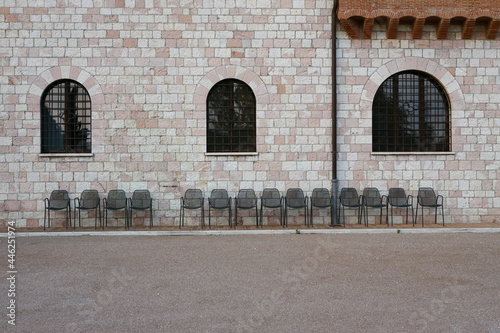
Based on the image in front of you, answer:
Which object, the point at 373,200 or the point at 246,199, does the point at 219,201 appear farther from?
the point at 373,200

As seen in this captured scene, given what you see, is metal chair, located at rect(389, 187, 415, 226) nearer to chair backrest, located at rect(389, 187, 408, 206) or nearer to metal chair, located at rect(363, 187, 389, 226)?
chair backrest, located at rect(389, 187, 408, 206)

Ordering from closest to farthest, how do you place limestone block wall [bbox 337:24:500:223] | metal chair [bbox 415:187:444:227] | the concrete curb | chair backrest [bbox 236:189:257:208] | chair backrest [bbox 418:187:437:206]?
the concrete curb → chair backrest [bbox 236:189:257:208] → metal chair [bbox 415:187:444:227] → chair backrest [bbox 418:187:437:206] → limestone block wall [bbox 337:24:500:223]

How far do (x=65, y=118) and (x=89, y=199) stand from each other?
7.53ft

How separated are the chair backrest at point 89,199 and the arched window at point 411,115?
738cm

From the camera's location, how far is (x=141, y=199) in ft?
37.5

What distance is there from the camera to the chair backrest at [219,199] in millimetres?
11413

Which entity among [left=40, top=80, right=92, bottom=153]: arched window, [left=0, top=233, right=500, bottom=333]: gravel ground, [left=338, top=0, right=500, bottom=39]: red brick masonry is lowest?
[left=0, top=233, right=500, bottom=333]: gravel ground

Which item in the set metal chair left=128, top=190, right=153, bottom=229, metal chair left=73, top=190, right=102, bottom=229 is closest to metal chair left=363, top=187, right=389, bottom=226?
metal chair left=128, top=190, right=153, bottom=229

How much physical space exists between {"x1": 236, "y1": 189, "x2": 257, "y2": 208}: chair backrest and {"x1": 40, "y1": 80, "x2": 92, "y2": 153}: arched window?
418 cm

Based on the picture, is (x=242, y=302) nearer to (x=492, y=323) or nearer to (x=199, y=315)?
(x=199, y=315)

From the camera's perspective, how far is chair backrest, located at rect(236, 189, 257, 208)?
11398 mm

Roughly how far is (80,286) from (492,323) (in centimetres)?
463

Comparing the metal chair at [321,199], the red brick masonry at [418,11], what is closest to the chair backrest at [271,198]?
the metal chair at [321,199]

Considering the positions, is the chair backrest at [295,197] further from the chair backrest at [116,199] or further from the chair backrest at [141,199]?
the chair backrest at [116,199]
